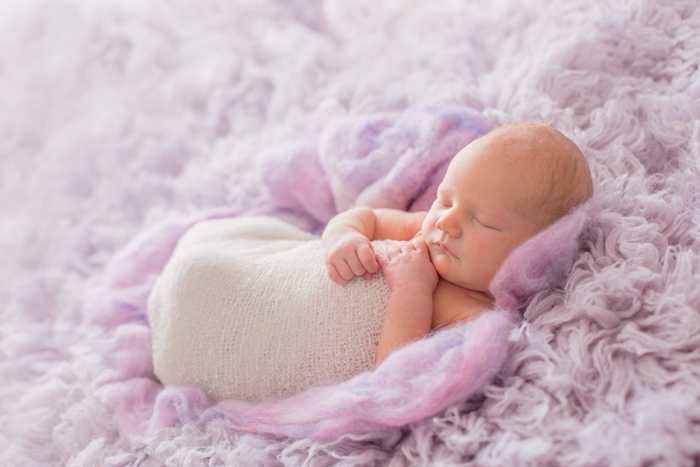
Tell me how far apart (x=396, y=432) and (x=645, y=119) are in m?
0.74

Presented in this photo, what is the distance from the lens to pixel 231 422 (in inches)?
33.2

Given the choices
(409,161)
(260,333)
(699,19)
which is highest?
(699,19)

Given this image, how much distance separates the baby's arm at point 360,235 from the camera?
872 mm

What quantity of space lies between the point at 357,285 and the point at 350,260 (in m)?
0.04

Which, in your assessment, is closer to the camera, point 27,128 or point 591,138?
point 591,138

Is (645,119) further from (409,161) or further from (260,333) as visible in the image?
(260,333)

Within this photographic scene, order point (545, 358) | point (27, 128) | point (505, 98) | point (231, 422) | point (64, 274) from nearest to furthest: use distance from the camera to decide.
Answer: point (545, 358)
point (231, 422)
point (505, 98)
point (64, 274)
point (27, 128)

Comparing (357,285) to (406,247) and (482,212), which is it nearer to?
(406,247)

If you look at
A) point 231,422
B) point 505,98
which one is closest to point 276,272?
point 231,422

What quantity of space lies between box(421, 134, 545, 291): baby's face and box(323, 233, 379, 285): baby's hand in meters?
0.11

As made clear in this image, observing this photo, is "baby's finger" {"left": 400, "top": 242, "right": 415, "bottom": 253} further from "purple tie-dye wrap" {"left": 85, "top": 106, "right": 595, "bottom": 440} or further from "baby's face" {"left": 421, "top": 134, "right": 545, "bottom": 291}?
"purple tie-dye wrap" {"left": 85, "top": 106, "right": 595, "bottom": 440}

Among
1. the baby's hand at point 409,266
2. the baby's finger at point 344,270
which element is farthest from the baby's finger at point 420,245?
the baby's finger at point 344,270

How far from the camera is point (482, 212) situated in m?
0.82

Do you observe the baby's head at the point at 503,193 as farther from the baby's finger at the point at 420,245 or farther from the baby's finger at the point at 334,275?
the baby's finger at the point at 334,275
